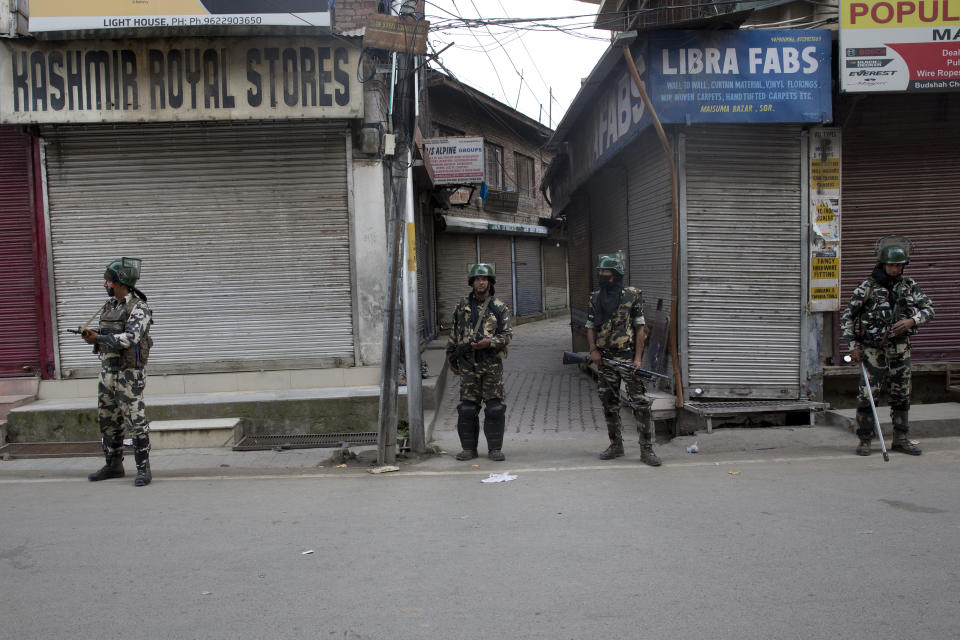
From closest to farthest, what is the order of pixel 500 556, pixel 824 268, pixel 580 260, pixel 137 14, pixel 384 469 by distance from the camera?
1. pixel 500 556
2. pixel 384 469
3. pixel 137 14
4. pixel 824 268
5. pixel 580 260

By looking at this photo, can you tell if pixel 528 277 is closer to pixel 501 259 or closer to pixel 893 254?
pixel 501 259

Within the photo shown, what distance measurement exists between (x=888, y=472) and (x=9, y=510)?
697 centimetres

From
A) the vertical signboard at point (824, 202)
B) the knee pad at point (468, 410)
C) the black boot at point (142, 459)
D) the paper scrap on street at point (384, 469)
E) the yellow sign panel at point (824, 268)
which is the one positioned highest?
the vertical signboard at point (824, 202)

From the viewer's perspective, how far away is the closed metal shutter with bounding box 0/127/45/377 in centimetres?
812

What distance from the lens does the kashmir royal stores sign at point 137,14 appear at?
24.1 feet

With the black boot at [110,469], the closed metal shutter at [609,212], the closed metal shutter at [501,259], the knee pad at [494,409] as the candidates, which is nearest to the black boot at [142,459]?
the black boot at [110,469]

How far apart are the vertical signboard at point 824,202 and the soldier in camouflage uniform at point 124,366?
6817 millimetres

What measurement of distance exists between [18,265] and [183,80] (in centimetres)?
297

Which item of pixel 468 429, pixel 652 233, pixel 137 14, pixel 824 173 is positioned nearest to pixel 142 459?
pixel 468 429

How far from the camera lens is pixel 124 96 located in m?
7.70

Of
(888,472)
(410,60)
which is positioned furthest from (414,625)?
(410,60)

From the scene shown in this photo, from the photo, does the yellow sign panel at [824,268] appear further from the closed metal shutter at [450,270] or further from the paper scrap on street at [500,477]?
the closed metal shutter at [450,270]

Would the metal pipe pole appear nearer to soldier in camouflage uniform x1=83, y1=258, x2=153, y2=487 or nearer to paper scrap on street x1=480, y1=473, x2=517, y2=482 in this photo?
paper scrap on street x1=480, y1=473, x2=517, y2=482

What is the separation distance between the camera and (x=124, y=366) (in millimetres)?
6133
